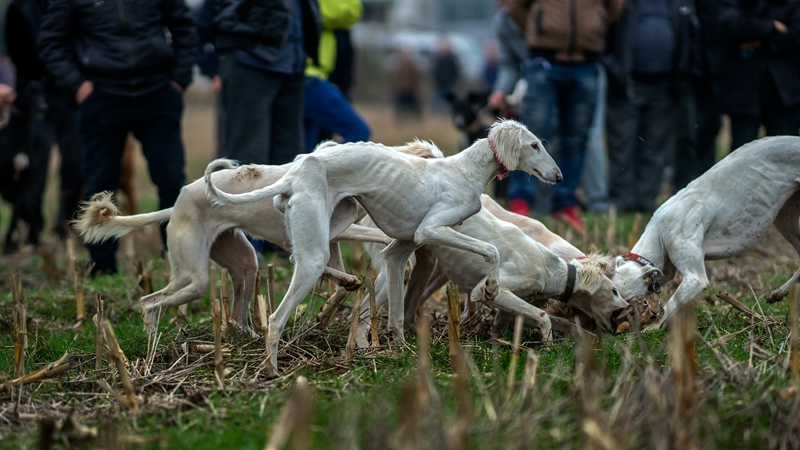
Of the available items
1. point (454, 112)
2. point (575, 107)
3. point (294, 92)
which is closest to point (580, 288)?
point (294, 92)

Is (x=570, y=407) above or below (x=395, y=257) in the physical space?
above

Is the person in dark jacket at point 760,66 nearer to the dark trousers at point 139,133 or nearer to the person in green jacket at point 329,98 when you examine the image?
the person in green jacket at point 329,98

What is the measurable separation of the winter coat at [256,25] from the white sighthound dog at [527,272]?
2.76 metres

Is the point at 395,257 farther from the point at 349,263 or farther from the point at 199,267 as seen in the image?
the point at 349,263

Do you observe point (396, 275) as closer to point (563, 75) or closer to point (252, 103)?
point (252, 103)

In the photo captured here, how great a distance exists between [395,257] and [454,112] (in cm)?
559

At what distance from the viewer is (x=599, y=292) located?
19.4 feet

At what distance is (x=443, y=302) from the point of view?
24.3 ft

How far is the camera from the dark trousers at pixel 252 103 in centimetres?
799

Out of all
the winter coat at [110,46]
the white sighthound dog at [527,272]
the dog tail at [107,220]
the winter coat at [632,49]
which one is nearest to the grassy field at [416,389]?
the white sighthound dog at [527,272]

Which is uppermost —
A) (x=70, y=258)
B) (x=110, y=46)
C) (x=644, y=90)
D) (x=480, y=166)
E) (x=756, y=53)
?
(x=480, y=166)

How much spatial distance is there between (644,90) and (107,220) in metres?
6.80

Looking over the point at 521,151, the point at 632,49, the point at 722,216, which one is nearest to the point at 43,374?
the point at 521,151

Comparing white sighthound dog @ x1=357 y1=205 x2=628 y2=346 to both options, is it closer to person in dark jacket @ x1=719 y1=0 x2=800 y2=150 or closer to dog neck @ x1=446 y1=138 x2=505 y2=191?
dog neck @ x1=446 y1=138 x2=505 y2=191
